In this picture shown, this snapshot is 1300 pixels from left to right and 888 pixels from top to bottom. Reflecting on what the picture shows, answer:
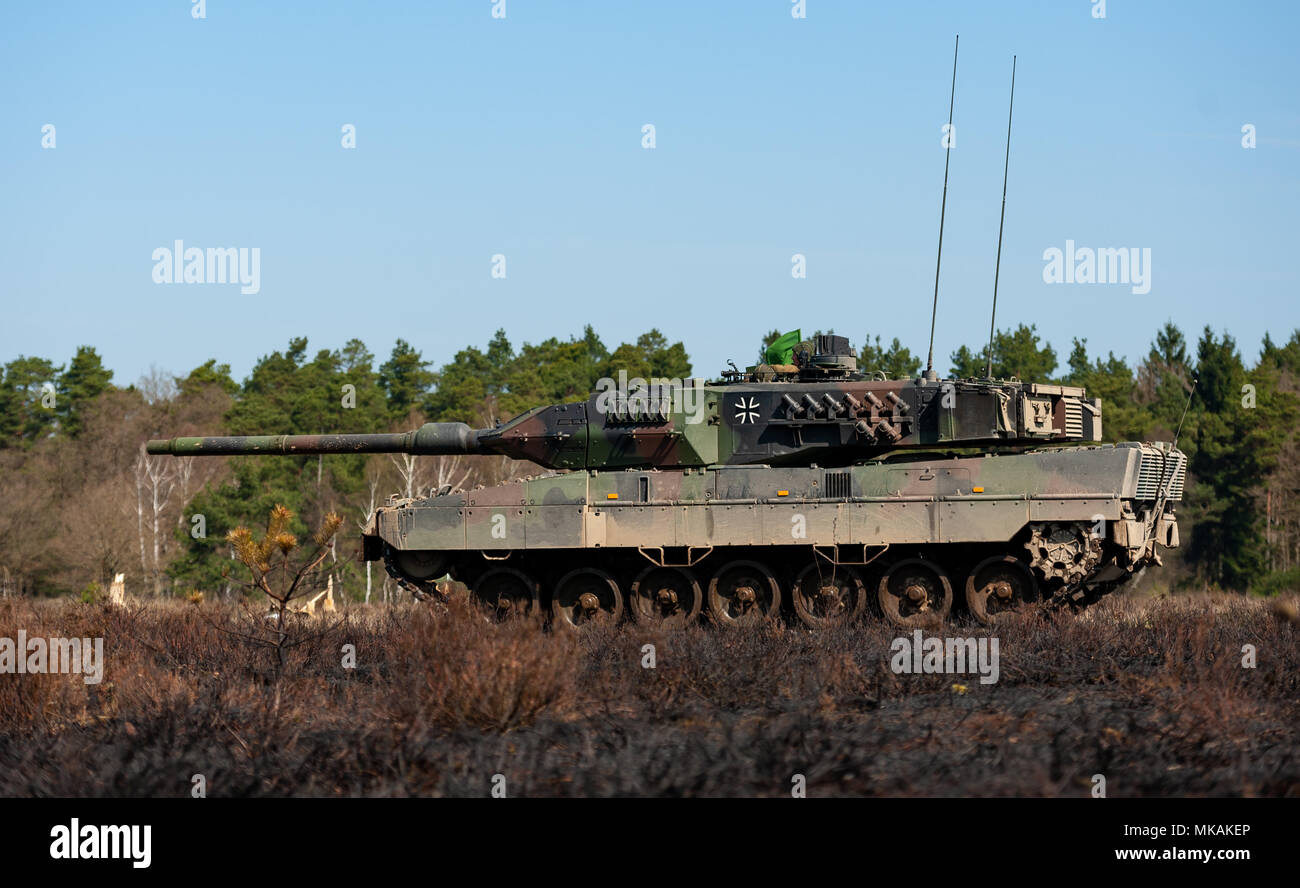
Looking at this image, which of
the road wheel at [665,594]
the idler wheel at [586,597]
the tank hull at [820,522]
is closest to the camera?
the tank hull at [820,522]

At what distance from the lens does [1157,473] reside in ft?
53.2

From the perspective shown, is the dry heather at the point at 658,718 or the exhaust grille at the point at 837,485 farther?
the exhaust grille at the point at 837,485

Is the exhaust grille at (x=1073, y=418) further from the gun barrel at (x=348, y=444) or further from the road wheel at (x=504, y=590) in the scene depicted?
the gun barrel at (x=348, y=444)

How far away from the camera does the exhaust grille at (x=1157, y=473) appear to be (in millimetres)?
15734

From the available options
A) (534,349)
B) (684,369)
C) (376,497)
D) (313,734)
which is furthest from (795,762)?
(534,349)

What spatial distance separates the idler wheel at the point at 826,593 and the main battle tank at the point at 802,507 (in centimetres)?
3

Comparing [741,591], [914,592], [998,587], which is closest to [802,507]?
[741,591]

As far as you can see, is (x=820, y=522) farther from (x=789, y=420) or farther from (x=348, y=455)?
(x=348, y=455)

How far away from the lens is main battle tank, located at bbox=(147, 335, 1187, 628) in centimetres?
1567

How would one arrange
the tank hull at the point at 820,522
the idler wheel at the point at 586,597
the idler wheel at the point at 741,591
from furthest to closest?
the idler wheel at the point at 586,597, the idler wheel at the point at 741,591, the tank hull at the point at 820,522

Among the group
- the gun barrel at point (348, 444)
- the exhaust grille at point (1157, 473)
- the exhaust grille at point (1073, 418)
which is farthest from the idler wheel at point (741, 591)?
the exhaust grille at point (1157, 473)

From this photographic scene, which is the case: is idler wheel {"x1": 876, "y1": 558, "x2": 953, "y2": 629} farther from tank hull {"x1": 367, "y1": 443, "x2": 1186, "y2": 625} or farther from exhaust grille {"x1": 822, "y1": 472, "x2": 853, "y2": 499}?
exhaust grille {"x1": 822, "y1": 472, "x2": 853, "y2": 499}
